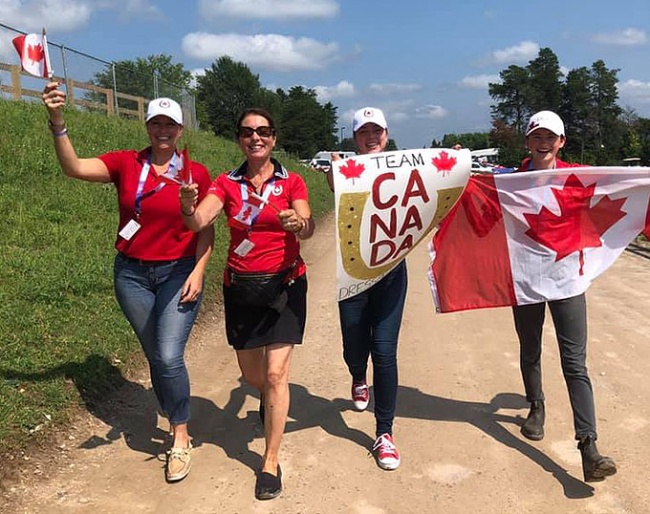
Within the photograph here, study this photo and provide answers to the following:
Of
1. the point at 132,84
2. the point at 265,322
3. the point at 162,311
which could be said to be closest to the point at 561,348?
the point at 265,322

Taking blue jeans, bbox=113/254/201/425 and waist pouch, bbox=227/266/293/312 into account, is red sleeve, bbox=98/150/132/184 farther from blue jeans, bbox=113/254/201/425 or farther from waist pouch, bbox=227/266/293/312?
waist pouch, bbox=227/266/293/312

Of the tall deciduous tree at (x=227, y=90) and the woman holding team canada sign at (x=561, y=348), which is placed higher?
the tall deciduous tree at (x=227, y=90)

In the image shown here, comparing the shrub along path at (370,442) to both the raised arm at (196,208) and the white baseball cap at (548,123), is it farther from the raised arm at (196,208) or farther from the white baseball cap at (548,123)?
the white baseball cap at (548,123)

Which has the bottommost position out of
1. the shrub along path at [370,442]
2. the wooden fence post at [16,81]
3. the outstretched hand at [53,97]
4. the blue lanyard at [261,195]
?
the shrub along path at [370,442]

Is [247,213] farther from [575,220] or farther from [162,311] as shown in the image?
[575,220]

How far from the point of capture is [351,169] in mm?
3654

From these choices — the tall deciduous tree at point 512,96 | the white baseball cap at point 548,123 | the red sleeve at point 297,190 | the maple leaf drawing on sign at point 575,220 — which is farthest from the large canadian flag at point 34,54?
the tall deciduous tree at point 512,96

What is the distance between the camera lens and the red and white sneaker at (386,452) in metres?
3.80

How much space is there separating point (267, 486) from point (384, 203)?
1761mm

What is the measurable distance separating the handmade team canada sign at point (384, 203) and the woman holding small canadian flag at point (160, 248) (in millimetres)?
825

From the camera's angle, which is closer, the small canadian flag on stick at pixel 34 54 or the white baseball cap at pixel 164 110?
the small canadian flag on stick at pixel 34 54

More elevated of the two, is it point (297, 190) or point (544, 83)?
point (544, 83)

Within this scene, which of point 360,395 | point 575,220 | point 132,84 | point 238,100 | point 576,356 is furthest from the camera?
point 238,100

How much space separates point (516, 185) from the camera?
13.5 feet
